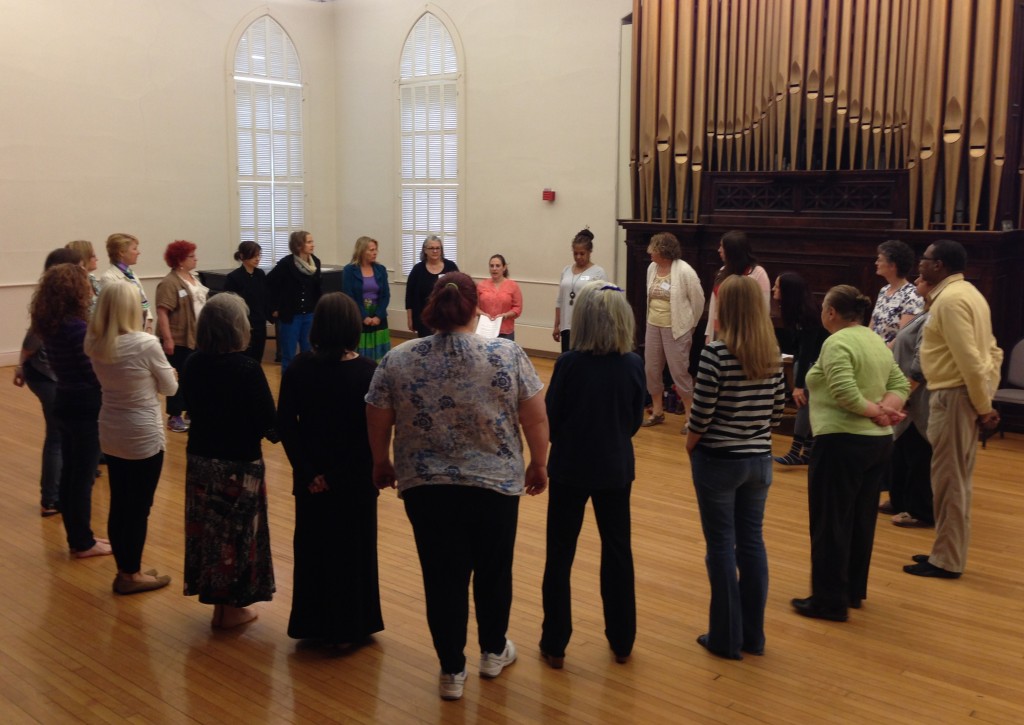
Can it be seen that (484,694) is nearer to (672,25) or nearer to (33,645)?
(33,645)

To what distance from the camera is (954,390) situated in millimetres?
4617

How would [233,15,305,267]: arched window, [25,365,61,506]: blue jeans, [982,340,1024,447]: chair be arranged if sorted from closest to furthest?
1. [25,365,61,506]: blue jeans
2. [982,340,1024,447]: chair
3. [233,15,305,267]: arched window

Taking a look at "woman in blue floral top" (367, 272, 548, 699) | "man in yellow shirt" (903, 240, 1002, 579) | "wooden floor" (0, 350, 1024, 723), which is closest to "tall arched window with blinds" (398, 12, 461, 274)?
"wooden floor" (0, 350, 1024, 723)

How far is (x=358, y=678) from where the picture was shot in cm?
369

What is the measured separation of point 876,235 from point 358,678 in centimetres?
559

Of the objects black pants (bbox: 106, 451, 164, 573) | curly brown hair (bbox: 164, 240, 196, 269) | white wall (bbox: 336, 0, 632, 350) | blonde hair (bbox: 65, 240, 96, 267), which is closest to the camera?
black pants (bbox: 106, 451, 164, 573)

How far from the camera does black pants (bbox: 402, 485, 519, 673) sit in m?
3.29

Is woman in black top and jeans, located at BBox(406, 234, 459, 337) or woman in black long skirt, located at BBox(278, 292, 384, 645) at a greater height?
woman in black top and jeans, located at BBox(406, 234, 459, 337)

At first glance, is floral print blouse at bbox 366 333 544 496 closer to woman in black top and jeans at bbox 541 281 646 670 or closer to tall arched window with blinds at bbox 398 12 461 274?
woman in black top and jeans at bbox 541 281 646 670

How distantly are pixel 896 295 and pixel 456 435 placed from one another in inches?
136

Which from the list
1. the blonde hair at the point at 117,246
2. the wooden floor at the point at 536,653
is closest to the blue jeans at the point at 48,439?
the wooden floor at the point at 536,653

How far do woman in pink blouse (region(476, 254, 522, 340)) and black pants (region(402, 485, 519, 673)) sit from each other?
443 centimetres

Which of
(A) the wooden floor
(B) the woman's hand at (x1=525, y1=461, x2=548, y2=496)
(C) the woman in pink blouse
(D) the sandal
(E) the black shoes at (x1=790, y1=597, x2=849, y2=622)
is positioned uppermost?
(C) the woman in pink blouse

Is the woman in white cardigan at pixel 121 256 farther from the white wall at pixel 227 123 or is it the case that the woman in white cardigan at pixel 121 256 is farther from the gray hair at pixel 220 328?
the white wall at pixel 227 123
